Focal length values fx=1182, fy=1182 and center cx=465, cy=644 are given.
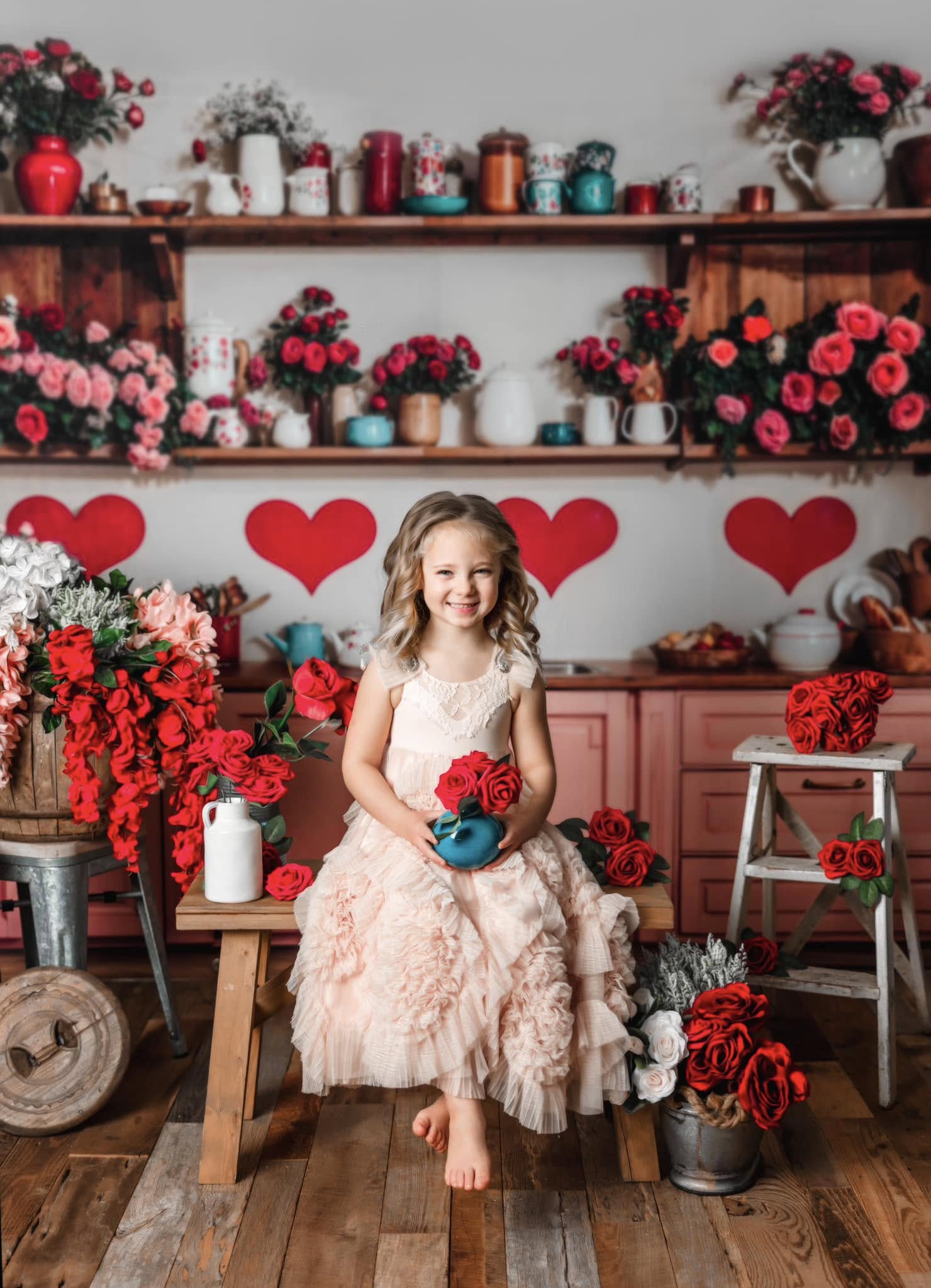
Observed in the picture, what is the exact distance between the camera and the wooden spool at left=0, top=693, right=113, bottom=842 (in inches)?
88.1

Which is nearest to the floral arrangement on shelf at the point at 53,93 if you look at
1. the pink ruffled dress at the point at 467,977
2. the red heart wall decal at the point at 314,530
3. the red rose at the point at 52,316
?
the red rose at the point at 52,316

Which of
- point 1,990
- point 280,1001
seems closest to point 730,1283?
point 280,1001

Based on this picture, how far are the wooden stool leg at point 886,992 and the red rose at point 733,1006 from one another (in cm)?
45

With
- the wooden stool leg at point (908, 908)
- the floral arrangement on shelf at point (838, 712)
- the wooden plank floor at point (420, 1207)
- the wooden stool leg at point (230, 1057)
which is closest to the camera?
the wooden plank floor at point (420, 1207)

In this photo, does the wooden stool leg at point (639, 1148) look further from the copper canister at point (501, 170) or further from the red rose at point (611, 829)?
the copper canister at point (501, 170)

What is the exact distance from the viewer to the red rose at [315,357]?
324cm

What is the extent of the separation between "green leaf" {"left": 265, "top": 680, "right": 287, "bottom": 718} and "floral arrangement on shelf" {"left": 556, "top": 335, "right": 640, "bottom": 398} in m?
1.48

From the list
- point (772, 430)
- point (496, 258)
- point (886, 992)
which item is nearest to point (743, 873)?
point (886, 992)

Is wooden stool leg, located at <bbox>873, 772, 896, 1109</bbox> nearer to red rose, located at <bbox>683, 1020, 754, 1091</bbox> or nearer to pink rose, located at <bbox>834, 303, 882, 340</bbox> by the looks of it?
red rose, located at <bbox>683, 1020, 754, 1091</bbox>

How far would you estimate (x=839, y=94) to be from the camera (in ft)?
10.4

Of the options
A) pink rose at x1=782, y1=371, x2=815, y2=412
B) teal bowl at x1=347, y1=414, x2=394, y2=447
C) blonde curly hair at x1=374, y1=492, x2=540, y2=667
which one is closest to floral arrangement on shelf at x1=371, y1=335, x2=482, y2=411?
teal bowl at x1=347, y1=414, x2=394, y2=447

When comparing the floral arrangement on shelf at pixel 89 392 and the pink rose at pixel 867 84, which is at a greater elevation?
the pink rose at pixel 867 84

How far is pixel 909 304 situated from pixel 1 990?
9.18 feet

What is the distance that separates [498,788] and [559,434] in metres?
1.63
